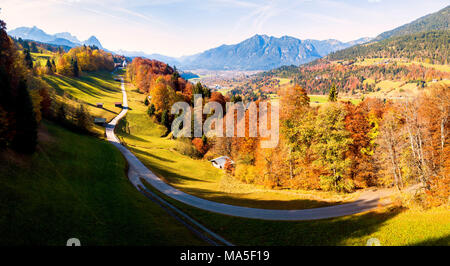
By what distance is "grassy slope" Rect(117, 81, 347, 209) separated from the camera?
2870 centimetres

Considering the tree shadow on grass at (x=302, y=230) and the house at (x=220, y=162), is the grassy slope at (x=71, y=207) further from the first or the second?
the house at (x=220, y=162)

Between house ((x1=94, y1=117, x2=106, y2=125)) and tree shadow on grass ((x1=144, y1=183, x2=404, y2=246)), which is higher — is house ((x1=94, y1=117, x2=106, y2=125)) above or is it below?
above

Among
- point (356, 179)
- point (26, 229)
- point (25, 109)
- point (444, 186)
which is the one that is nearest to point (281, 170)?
point (356, 179)

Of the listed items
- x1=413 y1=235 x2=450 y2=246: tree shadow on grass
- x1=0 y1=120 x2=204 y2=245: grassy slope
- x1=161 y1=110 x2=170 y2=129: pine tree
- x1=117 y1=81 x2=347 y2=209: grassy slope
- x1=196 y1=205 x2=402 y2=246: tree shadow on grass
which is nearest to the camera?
x1=413 y1=235 x2=450 y2=246: tree shadow on grass

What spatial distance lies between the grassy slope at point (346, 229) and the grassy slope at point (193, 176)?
212 inches

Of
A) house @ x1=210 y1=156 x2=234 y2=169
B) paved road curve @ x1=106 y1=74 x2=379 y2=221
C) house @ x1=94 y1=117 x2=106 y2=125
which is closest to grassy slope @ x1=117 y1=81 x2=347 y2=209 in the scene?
paved road curve @ x1=106 y1=74 x2=379 y2=221

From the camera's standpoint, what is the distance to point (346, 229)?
1872cm

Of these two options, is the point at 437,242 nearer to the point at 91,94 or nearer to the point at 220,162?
the point at 220,162

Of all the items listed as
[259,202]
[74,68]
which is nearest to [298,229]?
[259,202]

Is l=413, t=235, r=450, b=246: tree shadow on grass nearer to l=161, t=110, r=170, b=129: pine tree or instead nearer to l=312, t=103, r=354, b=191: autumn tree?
l=312, t=103, r=354, b=191: autumn tree

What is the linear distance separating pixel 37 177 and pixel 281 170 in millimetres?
35018

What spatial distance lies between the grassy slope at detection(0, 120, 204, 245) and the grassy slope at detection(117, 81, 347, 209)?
1057 centimetres

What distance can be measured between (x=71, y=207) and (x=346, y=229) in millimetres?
24641

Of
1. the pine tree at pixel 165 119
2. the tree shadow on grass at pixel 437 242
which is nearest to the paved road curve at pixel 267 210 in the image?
the tree shadow on grass at pixel 437 242
